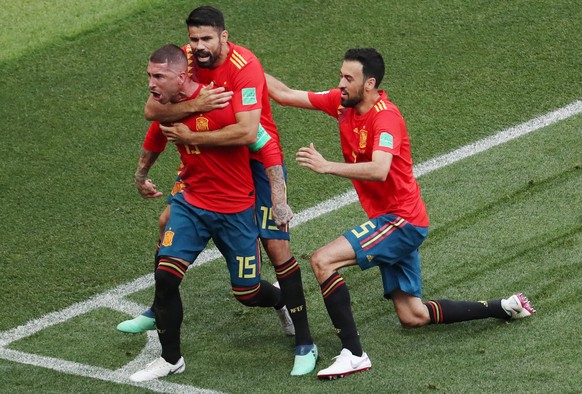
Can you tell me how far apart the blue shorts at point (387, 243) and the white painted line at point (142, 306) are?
132 centimetres

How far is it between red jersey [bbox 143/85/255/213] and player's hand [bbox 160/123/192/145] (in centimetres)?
8

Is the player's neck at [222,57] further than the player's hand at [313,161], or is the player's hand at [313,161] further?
the player's neck at [222,57]

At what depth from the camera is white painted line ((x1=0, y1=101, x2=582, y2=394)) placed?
7.68m

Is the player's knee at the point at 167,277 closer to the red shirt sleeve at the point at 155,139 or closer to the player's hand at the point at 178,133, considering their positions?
the player's hand at the point at 178,133

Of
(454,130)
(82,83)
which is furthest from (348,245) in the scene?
(82,83)

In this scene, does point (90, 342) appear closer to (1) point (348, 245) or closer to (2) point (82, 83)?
(1) point (348, 245)

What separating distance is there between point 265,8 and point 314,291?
540 centimetres

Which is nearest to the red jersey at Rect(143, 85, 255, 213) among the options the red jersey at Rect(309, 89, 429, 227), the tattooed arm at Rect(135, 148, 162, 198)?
the tattooed arm at Rect(135, 148, 162, 198)

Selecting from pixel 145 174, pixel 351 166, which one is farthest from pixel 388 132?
pixel 145 174

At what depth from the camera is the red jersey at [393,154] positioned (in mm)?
7527

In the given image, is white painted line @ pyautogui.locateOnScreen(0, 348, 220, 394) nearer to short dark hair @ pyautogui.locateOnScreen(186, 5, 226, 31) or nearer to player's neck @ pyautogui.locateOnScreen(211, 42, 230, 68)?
player's neck @ pyautogui.locateOnScreen(211, 42, 230, 68)

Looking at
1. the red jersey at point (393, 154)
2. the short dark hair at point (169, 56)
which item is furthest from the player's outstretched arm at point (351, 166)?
the short dark hair at point (169, 56)

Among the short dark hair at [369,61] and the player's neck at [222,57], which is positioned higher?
the player's neck at [222,57]

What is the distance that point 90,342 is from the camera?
26.9ft
